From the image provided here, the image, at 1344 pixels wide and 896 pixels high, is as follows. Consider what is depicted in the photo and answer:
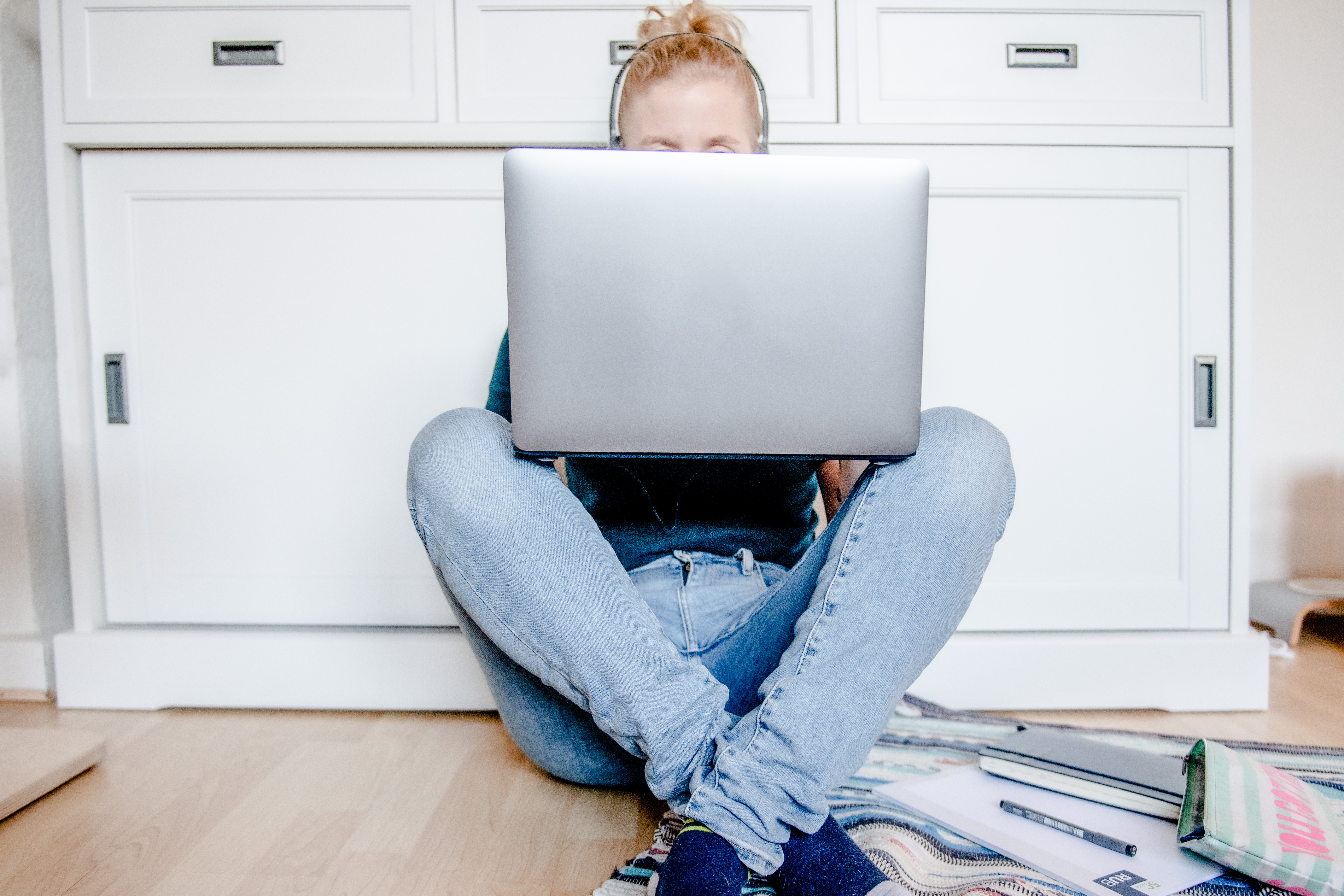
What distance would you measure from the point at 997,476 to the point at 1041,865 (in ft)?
1.02

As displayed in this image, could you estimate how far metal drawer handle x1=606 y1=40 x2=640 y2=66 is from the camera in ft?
3.35

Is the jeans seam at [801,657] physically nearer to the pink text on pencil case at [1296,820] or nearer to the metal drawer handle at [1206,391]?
the pink text on pencil case at [1296,820]

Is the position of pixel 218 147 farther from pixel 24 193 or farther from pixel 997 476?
pixel 997 476

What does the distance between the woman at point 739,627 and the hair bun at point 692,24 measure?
525 mm

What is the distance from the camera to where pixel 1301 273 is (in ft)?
4.89

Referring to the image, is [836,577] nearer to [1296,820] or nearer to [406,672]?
[1296,820]

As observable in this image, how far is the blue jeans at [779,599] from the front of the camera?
532 millimetres

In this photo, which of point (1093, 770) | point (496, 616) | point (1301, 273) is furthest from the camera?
point (1301, 273)

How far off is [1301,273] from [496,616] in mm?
1680

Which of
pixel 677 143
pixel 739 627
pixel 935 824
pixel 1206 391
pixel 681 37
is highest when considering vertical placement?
pixel 681 37

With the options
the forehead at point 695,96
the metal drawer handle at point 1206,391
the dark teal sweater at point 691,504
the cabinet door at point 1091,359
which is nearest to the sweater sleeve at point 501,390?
the dark teal sweater at point 691,504

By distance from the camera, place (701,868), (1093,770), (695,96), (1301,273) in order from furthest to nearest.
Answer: (1301,273)
(695,96)
(1093,770)
(701,868)

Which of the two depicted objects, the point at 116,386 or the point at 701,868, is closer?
the point at 701,868

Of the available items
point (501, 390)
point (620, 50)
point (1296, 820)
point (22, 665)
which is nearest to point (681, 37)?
point (620, 50)
